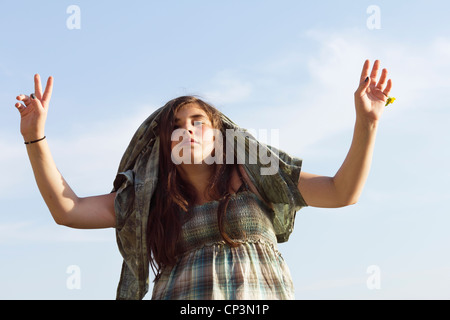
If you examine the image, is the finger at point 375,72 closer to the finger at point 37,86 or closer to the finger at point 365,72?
the finger at point 365,72

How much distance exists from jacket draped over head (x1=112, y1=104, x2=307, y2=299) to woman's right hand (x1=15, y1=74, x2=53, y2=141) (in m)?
0.65

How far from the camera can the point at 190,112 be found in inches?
166

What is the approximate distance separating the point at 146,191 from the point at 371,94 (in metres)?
1.56

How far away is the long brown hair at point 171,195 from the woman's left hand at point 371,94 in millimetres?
936

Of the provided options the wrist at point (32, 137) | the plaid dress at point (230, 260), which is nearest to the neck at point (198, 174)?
the plaid dress at point (230, 260)

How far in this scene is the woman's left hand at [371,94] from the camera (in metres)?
3.76

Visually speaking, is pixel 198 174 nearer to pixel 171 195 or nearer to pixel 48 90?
pixel 171 195

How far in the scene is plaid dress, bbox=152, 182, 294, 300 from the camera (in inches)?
→ 144

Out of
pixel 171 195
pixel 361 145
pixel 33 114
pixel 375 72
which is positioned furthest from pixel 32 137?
pixel 375 72

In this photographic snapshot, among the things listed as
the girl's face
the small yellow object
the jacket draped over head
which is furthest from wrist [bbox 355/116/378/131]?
the girl's face

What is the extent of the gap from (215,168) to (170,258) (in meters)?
0.68
